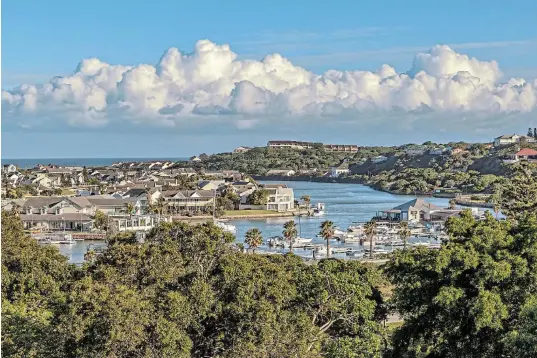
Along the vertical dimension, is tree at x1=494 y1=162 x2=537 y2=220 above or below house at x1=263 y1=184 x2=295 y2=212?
above

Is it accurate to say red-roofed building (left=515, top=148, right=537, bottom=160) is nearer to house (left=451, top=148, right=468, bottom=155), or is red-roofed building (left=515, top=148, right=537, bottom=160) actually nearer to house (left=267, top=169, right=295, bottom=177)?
house (left=451, top=148, right=468, bottom=155)

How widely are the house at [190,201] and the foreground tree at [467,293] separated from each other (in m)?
64.8

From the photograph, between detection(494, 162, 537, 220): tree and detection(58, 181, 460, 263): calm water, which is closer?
detection(494, 162, 537, 220): tree

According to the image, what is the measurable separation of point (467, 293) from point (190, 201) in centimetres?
6738

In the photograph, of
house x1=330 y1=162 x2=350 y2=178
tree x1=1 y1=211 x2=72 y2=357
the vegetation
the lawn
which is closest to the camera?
the vegetation

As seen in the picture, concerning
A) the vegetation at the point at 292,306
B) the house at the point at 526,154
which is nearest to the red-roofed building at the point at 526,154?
the house at the point at 526,154

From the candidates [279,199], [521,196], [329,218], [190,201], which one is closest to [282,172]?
[279,199]

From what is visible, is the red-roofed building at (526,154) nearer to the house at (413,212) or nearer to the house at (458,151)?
the house at (458,151)

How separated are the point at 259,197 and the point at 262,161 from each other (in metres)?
101

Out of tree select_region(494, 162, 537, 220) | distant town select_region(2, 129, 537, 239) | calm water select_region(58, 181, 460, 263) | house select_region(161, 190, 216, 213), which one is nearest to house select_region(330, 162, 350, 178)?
distant town select_region(2, 129, 537, 239)

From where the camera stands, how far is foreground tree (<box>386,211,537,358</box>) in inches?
551

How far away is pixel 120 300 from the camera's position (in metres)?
13.7

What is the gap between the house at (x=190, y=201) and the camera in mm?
80062

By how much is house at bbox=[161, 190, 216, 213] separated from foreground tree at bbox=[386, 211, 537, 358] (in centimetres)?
6484
